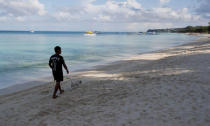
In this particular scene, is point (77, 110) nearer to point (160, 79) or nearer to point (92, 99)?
point (92, 99)

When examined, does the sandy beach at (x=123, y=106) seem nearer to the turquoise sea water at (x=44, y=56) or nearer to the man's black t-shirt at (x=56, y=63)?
the man's black t-shirt at (x=56, y=63)

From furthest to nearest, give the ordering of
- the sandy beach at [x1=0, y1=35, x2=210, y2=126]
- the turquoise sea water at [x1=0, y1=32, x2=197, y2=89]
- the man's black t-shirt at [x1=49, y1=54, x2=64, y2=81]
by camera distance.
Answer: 1. the turquoise sea water at [x1=0, y1=32, x2=197, y2=89]
2. the man's black t-shirt at [x1=49, y1=54, x2=64, y2=81]
3. the sandy beach at [x1=0, y1=35, x2=210, y2=126]

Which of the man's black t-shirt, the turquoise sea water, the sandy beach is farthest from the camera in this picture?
the turquoise sea water

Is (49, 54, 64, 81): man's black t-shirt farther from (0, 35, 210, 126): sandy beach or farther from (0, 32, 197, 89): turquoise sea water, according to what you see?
(0, 32, 197, 89): turquoise sea water

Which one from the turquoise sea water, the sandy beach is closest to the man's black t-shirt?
the sandy beach

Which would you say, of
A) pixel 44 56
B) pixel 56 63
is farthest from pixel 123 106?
pixel 44 56

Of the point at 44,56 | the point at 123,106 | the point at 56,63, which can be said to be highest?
the point at 56,63

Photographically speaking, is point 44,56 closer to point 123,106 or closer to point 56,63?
point 56,63

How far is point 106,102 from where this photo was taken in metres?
5.95

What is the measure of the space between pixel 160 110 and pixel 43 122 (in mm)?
3033

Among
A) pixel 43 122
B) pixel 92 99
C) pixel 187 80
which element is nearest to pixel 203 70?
pixel 187 80

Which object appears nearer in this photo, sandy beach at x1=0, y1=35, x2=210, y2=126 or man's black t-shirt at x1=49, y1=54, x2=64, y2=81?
sandy beach at x1=0, y1=35, x2=210, y2=126

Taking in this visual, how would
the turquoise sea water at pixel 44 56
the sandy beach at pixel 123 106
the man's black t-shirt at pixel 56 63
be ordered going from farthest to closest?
the turquoise sea water at pixel 44 56 < the man's black t-shirt at pixel 56 63 < the sandy beach at pixel 123 106

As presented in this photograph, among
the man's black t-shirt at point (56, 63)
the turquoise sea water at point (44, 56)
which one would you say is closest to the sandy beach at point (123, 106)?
the man's black t-shirt at point (56, 63)
